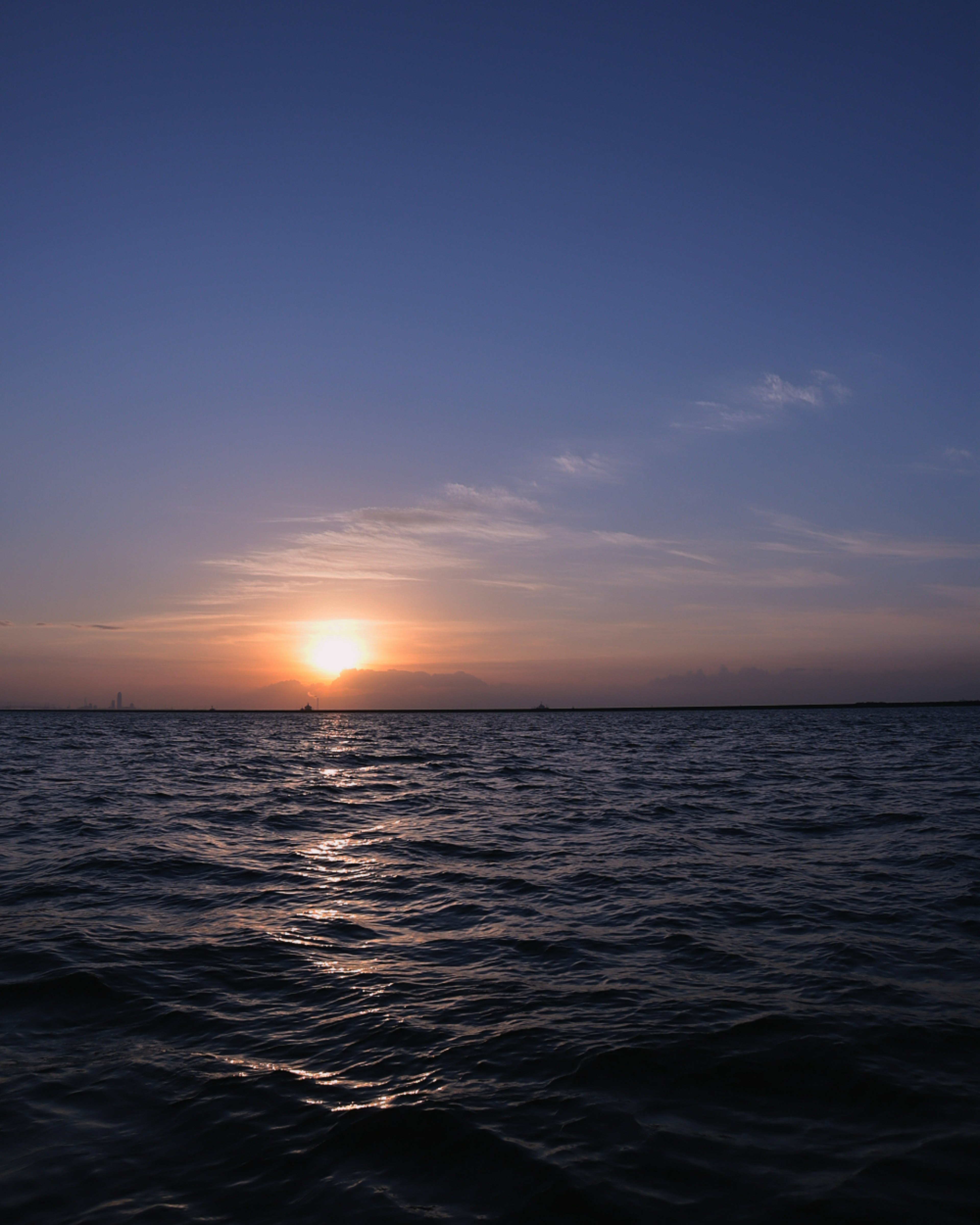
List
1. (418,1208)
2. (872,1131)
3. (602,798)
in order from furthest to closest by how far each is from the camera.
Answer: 1. (602,798)
2. (872,1131)
3. (418,1208)

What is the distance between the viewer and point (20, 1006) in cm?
927

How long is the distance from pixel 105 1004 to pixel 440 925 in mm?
5277

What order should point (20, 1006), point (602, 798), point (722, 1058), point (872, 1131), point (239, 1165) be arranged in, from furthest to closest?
point (602, 798), point (20, 1006), point (722, 1058), point (872, 1131), point (239, 1165)

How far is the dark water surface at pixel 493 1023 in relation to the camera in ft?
19.4

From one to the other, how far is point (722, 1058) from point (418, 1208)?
3820 mm

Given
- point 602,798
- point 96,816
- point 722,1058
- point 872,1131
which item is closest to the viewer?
point 872,1131

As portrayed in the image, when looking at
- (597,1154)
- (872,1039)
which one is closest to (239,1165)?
(597,1154)

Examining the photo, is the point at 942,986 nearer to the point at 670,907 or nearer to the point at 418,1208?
the point at 670,907

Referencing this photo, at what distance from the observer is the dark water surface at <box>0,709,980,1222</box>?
5.92 m

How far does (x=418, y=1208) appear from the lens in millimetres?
5617

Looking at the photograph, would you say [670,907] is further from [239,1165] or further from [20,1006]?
[20,1006]

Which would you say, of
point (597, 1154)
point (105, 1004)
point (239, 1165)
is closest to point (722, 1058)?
point (597, 1154)

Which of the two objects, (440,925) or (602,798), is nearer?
(440,925)

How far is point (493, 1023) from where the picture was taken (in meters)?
8.80
